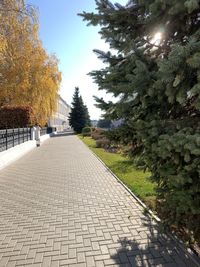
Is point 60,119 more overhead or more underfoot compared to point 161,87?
more overhead

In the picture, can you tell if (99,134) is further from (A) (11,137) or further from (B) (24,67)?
(B) (24,67)

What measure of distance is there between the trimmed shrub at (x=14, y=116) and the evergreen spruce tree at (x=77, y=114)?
34.8 meters

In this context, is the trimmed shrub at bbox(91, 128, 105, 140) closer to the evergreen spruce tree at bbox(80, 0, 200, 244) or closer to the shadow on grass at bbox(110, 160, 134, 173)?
the evergreen spruce tree at bbox(80, 0, 200, 244)

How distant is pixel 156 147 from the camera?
3.67 metres

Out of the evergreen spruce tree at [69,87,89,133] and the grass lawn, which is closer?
the grass lawn

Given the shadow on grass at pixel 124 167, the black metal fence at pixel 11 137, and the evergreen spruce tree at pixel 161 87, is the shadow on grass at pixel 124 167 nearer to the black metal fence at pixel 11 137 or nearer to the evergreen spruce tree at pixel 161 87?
the black metal fence at pixel 11 137

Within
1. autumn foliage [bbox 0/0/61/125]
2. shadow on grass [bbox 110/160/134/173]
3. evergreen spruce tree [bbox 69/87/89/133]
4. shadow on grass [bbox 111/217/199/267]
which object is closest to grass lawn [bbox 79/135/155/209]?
shadow on grass [bbox 110/160/134/173]

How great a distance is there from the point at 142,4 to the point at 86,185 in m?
5.68

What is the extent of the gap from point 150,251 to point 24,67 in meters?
20.7

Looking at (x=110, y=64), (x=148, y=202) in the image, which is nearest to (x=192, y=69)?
(x=110, y=64)

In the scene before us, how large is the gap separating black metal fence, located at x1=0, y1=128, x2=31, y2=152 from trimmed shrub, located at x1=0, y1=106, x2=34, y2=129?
150cm

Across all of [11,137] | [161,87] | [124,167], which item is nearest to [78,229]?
[161,87]

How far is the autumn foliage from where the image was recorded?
20.8 meters

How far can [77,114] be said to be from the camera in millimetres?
59750
